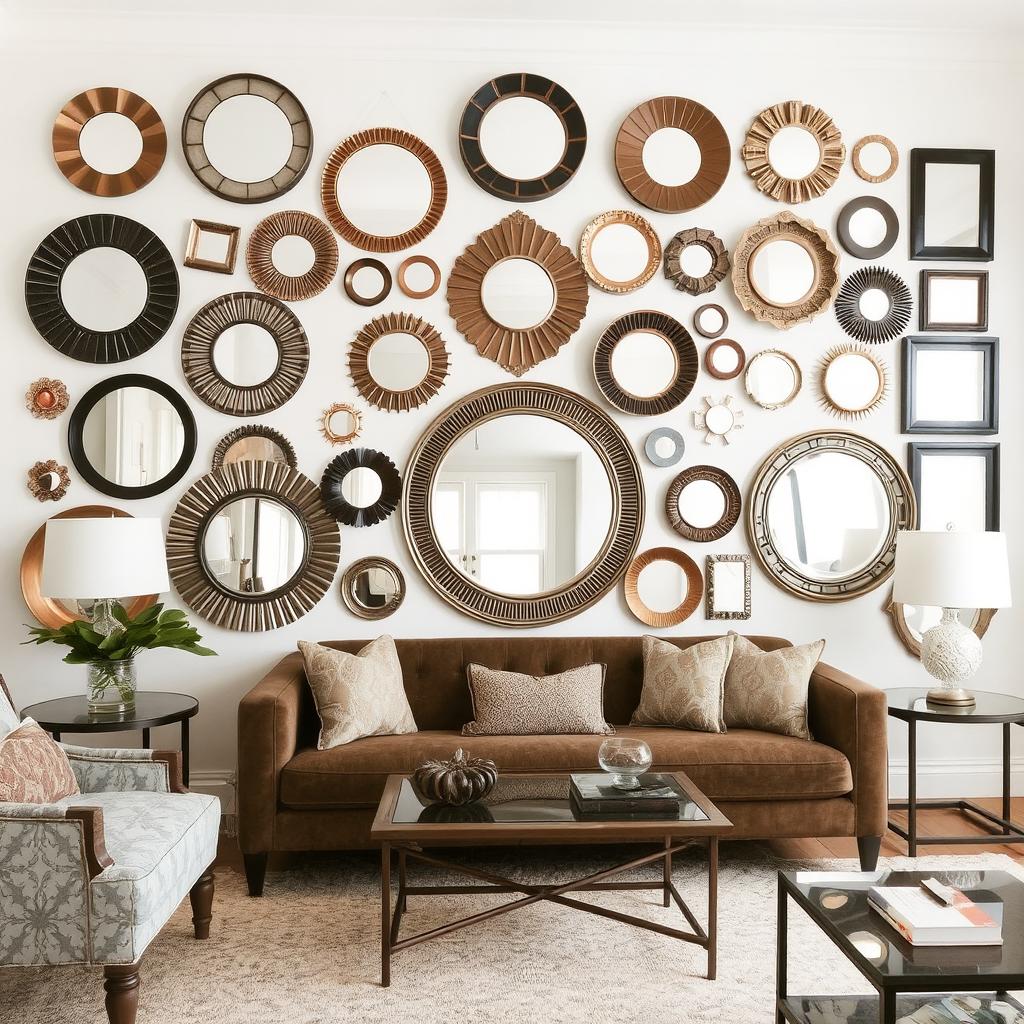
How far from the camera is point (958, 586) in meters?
3.48

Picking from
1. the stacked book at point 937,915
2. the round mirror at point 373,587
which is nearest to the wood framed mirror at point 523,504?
the round mirror at point 373,587

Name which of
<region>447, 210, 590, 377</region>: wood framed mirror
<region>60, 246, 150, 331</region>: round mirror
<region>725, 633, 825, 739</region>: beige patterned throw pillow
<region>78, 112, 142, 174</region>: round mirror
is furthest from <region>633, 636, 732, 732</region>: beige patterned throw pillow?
<region>78, 112, 142, 174</region>: round mirror

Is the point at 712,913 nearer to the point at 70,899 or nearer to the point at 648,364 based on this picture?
the point at 70,899

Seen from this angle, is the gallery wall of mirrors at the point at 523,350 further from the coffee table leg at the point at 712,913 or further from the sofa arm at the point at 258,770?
the coffee table leg at the point at 712,913

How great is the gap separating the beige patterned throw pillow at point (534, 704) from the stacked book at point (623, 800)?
65 centimetres

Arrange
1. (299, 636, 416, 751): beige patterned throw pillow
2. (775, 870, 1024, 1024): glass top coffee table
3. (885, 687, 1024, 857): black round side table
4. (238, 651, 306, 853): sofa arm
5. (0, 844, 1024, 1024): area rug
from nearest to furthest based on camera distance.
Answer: (775, 870, 1024, 1024): glass top coffee table < (0, 844, 1024, 1024): area rug < (238, 651, 306, 853): sofa arm < (299, 636, 416, 751): beige patterned throw pillow < (885, 687, 1024, 857): black round side table

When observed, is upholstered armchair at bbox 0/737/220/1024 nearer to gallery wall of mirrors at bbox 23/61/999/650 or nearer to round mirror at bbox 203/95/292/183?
gallery wall of mirrors at bbox 23/61/999/650

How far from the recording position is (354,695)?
331cm

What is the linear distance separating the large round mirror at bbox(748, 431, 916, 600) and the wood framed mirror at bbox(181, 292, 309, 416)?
2108mm

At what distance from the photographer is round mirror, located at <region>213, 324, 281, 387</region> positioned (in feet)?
12.6

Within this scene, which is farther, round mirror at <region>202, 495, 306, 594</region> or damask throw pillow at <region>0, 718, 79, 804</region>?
round mirror at <region>202, 495, 306, 594</region>

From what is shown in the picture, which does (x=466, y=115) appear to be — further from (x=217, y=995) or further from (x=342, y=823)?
(x=217, y=995)

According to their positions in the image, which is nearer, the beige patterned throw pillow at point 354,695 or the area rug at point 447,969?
the area rug at point 447,969

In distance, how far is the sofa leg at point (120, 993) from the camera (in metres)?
2.17
